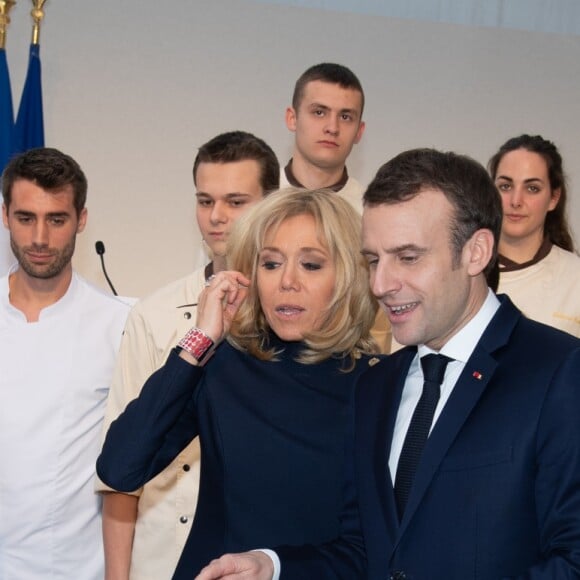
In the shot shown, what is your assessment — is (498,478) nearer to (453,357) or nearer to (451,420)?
(451,420)

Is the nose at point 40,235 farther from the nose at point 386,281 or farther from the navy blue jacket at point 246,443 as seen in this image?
the nose at point 386,281

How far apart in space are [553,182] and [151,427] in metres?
2.34

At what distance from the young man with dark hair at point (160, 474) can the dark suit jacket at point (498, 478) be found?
106 cm

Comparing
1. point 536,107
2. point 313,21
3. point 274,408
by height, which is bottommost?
point 274,408

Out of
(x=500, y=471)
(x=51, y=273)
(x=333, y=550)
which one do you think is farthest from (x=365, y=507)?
(x=51, y=273)

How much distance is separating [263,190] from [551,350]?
1489 mm

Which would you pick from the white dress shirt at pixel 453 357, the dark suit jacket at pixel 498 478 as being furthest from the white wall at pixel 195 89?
the dark suit jacket at pixel 498 478

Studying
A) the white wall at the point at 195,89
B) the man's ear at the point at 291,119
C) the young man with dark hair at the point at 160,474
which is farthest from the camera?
the white wall at the point at 195,89

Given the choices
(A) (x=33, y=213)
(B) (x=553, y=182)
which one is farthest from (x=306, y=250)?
(B) (x=553, y=182)

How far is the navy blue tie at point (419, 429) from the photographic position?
5.89ft

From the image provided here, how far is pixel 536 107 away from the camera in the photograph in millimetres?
6129

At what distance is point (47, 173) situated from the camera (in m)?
3.30

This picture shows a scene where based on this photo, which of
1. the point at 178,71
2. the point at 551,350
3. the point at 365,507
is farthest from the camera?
the point at 178,71

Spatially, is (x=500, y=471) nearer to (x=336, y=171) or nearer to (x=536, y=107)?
(x=336, y=171)
